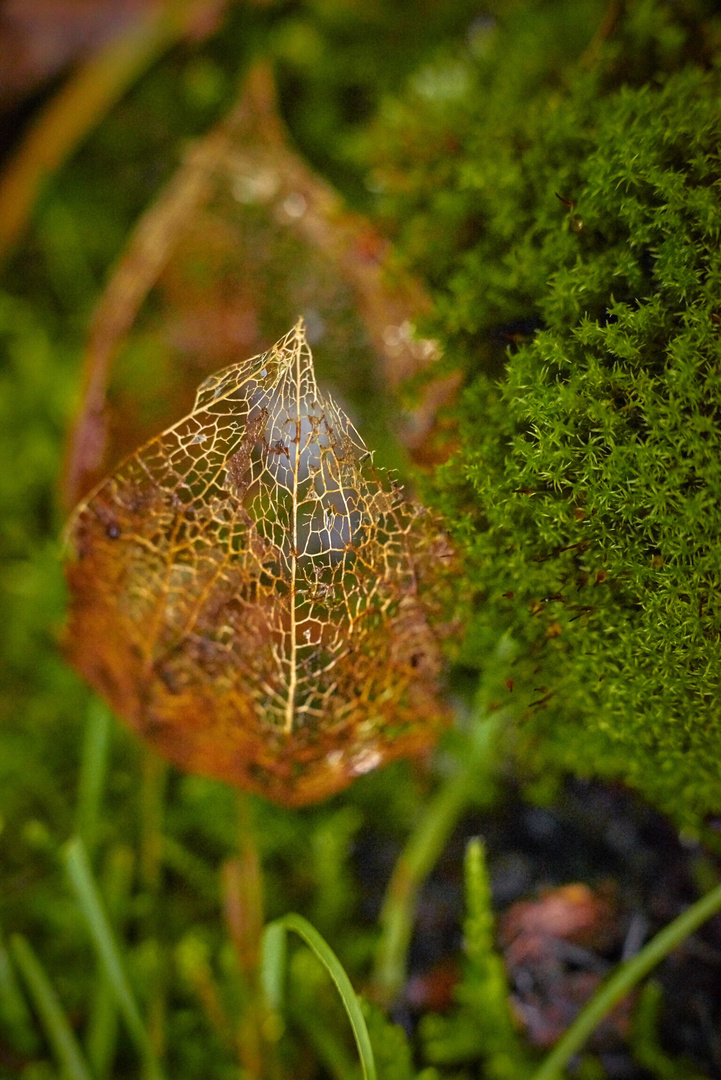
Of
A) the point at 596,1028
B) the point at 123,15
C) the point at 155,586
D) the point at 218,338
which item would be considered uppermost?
the point at 123,15

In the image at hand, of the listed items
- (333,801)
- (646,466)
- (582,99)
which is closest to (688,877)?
(333,801)

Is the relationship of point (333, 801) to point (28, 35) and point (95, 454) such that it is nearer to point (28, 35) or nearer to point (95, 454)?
point (95, 454)

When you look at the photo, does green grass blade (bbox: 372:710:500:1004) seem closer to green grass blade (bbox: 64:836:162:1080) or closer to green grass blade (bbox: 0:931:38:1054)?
green grass blade (bbox: 64:836:162:1080)

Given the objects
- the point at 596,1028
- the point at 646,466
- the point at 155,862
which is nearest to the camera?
the point at 646,466

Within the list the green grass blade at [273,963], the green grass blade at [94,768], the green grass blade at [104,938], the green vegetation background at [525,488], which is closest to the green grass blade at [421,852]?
the green vegetation background at [525,488]

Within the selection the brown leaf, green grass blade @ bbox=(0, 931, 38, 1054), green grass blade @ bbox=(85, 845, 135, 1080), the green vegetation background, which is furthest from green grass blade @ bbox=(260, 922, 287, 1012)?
the brown leaf

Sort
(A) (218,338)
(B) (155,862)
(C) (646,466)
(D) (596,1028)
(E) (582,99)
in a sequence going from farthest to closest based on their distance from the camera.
Answer: (A) (218,338) → (B) (155,862) → (D) (596,1028) → (E) (582,99) → (C) (646,466)
